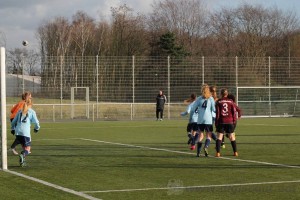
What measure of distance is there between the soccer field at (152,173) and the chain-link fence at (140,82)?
20974mm

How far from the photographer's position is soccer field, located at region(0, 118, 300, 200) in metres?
9.19

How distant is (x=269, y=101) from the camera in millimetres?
41375

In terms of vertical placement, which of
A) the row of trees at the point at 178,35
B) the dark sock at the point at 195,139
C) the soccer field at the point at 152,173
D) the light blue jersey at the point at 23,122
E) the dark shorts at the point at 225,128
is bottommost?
the soccer field at the point at 152,173

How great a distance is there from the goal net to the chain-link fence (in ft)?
0.23

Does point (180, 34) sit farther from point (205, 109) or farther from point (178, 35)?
point (205, 109)

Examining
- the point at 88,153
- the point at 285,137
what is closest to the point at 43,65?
the point at 285,137

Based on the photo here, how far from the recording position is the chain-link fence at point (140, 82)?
39.1m

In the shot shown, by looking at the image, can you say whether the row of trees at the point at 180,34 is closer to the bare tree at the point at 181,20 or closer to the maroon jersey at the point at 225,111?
the bare tree at the point at 181,20

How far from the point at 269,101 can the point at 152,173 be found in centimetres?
3103

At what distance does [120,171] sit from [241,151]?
5346mm

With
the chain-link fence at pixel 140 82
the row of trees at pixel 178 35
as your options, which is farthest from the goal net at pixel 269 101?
Result: the row of trees at pixel 178 35

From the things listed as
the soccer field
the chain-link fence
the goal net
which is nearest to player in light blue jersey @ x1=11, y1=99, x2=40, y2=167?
the soccer field

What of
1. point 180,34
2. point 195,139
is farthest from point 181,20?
point 195,139

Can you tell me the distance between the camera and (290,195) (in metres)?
8.88
